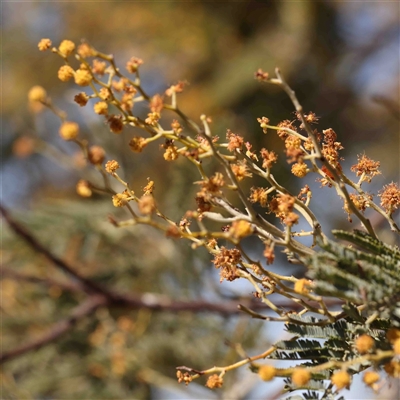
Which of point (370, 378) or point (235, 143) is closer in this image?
point (370, 378)

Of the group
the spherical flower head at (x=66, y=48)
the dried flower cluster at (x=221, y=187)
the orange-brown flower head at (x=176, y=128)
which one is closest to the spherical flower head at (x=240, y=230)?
the dried flower cluster at (x=221, y=187)

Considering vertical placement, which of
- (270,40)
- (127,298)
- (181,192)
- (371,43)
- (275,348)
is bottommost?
(275,348)

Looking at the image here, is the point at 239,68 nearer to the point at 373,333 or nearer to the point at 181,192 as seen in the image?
the point at 181,192

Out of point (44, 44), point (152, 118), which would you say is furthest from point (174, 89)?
point (44, 44)

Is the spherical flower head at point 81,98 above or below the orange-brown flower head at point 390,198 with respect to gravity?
below

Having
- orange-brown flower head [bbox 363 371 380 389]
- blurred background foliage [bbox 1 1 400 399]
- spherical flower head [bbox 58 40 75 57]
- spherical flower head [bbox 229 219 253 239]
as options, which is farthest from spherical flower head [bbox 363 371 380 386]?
blurred background foliage [bbox 1 1 400 399]

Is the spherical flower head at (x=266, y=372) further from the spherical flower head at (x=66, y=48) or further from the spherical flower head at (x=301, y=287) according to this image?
the spherical flower head at (x=66, y=48)

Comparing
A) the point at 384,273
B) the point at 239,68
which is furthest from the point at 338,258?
the point at 239,68

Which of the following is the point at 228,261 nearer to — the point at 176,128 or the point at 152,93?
the point at 176,128
